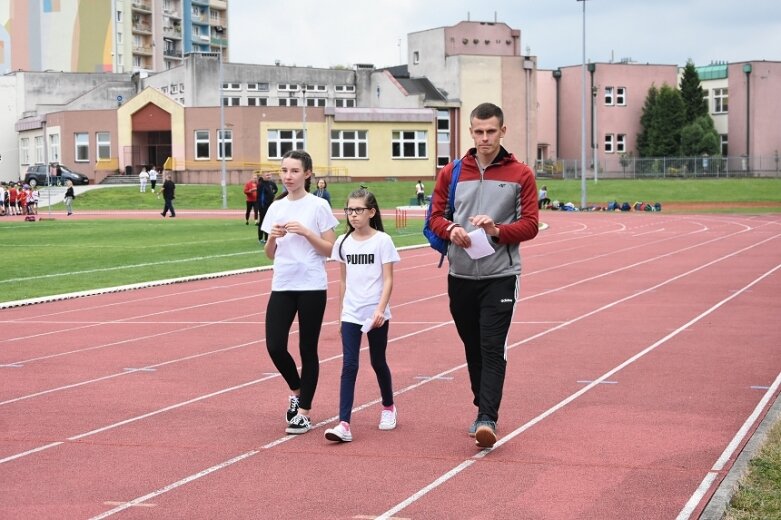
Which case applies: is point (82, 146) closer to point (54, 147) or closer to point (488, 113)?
point (54, 147)

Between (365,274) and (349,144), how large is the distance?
230ft

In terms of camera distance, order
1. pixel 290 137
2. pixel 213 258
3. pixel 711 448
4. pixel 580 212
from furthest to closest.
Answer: pixel 290 137 < pixel 580 212 < pixel 213 258 < pixel 711 448

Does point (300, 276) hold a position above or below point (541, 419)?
above

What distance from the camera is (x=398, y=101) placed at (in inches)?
3226

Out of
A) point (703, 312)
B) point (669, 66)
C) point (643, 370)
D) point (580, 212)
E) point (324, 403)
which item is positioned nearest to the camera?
point (324, 403)

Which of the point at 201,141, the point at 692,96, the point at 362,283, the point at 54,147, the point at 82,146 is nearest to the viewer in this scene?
the point at 362,283

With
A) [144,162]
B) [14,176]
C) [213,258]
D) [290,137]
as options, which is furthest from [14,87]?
[213,258]

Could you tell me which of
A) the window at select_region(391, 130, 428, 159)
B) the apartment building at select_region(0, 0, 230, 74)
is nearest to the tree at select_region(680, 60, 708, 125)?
the window at select_region(391, 130, 428, 159)

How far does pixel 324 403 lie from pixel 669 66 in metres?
82.9

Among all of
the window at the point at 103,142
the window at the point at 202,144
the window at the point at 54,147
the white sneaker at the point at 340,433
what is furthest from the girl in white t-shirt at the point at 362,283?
the window at the point at 54,147

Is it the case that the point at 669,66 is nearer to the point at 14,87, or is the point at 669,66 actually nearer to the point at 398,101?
the point at 398,101

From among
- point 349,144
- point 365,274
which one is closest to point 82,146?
point 349,144

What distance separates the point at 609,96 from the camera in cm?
8638

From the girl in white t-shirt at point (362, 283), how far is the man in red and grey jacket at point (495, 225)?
1.59 ft
